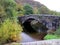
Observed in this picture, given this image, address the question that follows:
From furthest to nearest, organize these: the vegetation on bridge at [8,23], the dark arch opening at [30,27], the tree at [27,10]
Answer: the tree at [27,10] → the dark arch opening at [30,27] → the vegetation on bridge at [8,23]

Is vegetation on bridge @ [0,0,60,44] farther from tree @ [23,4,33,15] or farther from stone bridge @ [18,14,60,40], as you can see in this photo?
tree @ [23,4,33,15]

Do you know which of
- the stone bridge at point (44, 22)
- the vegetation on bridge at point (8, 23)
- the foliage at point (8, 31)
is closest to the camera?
the foliage at point (8, 31)

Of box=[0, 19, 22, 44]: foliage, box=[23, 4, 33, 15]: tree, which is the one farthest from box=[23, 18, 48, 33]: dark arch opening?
box=[0, 19, 22, 44]: foliage

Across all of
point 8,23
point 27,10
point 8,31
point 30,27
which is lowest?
point 30,27

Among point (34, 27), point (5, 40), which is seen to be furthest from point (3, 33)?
point (34, 27)

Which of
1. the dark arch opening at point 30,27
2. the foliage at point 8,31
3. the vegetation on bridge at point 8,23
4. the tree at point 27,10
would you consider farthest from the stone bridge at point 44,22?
the foliage at point 8,31

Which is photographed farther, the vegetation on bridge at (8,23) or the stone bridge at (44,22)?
the stone bridge at (44,22)

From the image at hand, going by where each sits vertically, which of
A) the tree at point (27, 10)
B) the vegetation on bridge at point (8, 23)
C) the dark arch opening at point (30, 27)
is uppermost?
the vegetation on bridge at point (8, 23)

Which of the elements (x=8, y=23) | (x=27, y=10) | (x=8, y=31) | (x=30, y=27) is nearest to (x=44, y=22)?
(x=30, y=27)

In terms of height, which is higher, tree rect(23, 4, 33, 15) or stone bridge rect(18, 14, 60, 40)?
tree rect(23, 4, 33, 15)

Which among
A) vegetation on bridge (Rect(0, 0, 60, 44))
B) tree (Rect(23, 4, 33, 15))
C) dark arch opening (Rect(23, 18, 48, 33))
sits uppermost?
vegetation on bridge (Rect(0, 0, 60, 44))

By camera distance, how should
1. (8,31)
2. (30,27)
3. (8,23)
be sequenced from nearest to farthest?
(8,31) → (8,23) → (30,27)

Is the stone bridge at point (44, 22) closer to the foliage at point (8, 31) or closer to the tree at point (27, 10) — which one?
the tree at point (27, 10)

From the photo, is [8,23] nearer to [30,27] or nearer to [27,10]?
[30,27]
